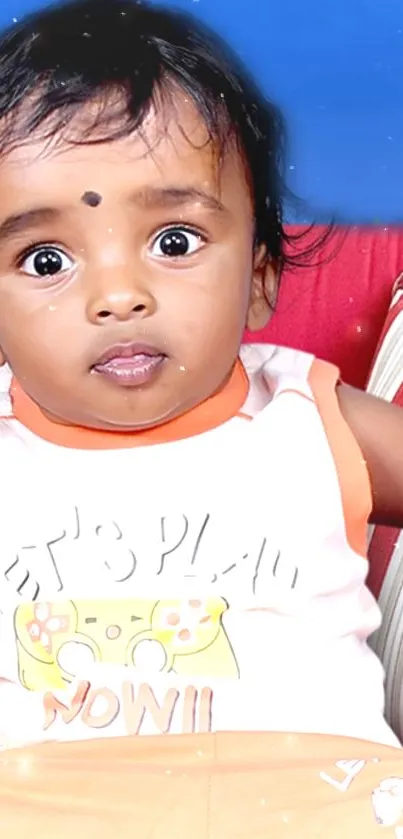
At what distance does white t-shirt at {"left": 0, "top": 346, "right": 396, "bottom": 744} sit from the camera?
2.35 ft

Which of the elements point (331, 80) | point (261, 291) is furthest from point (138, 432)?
point (331, 80)

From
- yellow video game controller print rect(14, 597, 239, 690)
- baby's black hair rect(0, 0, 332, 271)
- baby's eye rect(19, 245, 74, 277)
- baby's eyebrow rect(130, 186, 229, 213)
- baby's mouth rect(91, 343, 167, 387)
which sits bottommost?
yellow video game controller print rect(14, 597, 239, 690)

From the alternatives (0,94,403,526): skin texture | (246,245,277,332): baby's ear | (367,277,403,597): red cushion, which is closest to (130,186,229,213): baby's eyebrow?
(0,94,403,526): skin texture

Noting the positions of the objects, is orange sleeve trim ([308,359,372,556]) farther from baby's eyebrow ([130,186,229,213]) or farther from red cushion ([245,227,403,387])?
red cushion ([245,227,403,387])

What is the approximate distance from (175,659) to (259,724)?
59 mm

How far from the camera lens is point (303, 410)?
78 centimetres

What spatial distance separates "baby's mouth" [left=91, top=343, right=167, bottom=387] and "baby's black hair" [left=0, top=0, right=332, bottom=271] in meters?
0.11

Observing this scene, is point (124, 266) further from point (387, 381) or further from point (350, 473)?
point (387, 381)

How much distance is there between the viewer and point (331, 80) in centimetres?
85

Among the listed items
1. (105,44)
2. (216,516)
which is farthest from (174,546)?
(105,44)

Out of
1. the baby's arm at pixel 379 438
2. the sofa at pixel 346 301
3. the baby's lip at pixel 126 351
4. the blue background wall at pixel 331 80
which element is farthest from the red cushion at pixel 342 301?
the baby's lip at pixel 126 351

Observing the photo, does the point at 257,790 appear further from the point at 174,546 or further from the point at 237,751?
the point at 174,546

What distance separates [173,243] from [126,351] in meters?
0.06

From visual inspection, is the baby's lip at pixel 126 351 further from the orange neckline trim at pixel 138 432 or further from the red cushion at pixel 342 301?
the red cushion at pixel 342 301
